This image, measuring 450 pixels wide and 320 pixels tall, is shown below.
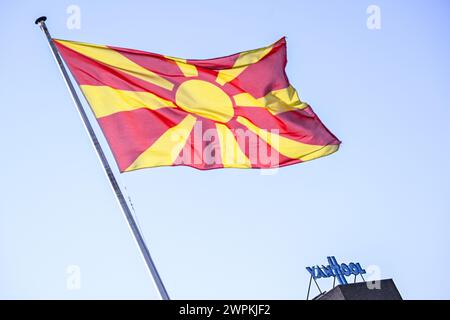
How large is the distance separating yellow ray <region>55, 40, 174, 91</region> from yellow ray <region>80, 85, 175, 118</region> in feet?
1.39

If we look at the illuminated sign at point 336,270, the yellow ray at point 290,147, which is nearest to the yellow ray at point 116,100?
the yellow ray at point 290,147

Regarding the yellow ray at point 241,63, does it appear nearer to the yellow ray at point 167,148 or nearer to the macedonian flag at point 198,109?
the macedonian flag at point 198,109

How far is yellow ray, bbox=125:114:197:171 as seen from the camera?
1236 cm

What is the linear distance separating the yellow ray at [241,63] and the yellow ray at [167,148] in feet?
5.33

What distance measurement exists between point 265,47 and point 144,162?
4.84 m

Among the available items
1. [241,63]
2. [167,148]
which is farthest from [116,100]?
[241,63]

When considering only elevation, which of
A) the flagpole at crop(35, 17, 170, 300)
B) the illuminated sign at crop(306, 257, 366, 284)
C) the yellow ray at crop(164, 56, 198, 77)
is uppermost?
the yellow ray at crop(164, 56, 198, 77)

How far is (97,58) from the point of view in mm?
13234

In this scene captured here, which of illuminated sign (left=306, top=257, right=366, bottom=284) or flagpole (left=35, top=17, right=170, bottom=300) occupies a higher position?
flagpole (left=35, top=17, right=170, bottom=300)

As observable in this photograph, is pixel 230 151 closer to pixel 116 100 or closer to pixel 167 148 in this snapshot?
pixel 167 148

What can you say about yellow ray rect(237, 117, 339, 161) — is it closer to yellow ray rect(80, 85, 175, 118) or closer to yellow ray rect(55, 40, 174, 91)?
yellow ray rect(55, 40, 174, 91)

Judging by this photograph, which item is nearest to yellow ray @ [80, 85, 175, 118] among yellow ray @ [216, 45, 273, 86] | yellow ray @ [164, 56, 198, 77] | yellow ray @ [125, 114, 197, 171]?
yellow ray @ [125, 114, 197, 171]
